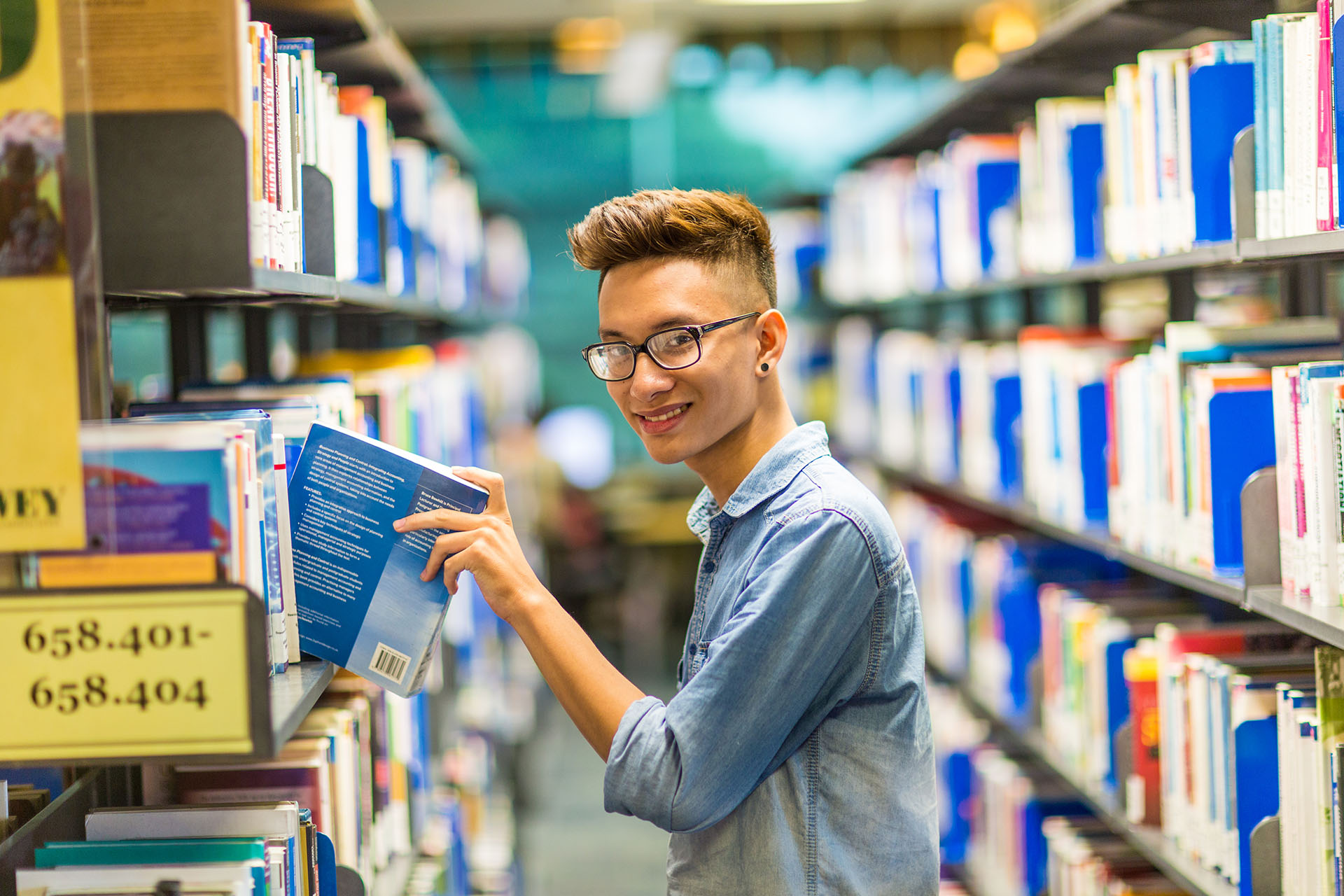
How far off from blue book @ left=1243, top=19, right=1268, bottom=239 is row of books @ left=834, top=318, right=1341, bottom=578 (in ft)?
0.75

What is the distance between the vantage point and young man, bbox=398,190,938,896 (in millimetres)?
1355

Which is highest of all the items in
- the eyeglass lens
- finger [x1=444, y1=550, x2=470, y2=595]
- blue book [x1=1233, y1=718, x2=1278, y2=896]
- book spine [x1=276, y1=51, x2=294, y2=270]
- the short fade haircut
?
book spine [x1=276, y1=51, x2=294, y2=270]

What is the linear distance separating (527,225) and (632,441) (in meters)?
1.49

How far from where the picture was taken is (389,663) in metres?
1.48

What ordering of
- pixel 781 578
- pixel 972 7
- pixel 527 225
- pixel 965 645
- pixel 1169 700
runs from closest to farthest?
pixel 781 578
pixel 1169 700
pixel 965 645
pixel 972 7
pixel 527 225

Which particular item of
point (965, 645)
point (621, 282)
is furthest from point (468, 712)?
point (621, 282)

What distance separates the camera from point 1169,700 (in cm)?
210

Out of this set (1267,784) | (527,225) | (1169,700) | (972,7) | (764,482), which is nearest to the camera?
(764,482)

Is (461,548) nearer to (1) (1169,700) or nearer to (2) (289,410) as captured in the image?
(2) (289,410)

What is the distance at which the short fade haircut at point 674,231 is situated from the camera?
1.53m

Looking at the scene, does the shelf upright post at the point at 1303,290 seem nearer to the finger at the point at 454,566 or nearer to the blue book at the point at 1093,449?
the blue book at the point at 1093,449

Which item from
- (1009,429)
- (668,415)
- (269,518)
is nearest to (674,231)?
(668,415)

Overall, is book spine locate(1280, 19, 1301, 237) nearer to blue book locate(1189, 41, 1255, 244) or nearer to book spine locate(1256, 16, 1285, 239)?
book spine locate(1256, 16, 1285, 239)

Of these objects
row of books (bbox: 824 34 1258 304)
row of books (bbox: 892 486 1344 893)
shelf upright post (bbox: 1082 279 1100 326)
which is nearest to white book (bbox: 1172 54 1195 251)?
row of books (bbox: 824 34 1258 304)
